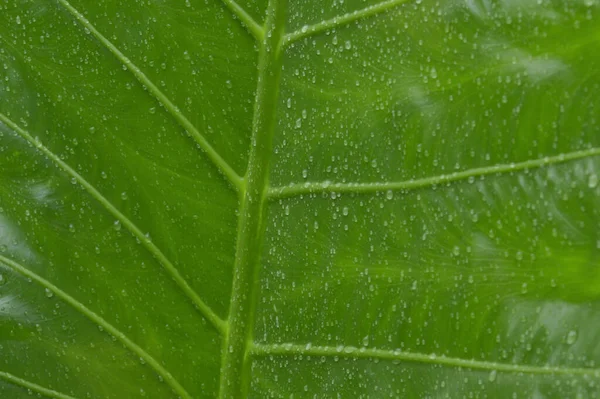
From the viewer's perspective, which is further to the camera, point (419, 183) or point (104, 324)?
point (104, 324)

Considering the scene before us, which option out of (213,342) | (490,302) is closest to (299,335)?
(213,342)

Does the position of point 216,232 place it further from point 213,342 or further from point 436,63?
point 436,63

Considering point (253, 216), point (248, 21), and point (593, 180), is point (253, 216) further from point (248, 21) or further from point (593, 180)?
point (593, 180)

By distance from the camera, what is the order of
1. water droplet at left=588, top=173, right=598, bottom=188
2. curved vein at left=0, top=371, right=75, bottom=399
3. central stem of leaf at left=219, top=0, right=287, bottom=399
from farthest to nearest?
curved vein at left=0, top=371, right=75, bottom=399, central stem of leaf at left=219, top=0, right=287, bottom=399, water droplet at left=588, top=173, right=598, bottom=188

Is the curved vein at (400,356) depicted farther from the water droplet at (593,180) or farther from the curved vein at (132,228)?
the water droplet at (593,180)

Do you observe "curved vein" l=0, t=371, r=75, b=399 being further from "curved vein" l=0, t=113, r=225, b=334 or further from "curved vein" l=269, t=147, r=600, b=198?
"curved vein" l=269, t=147, r=600, b=198

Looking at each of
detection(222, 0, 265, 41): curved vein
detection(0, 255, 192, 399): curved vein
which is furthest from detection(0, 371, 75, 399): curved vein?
detection(222, 0, 265, 41): curved vein

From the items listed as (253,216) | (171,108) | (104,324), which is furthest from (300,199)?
(104,324)

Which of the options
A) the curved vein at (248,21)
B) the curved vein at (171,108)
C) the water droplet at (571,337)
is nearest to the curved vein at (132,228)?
the curved vein at (171,108)
